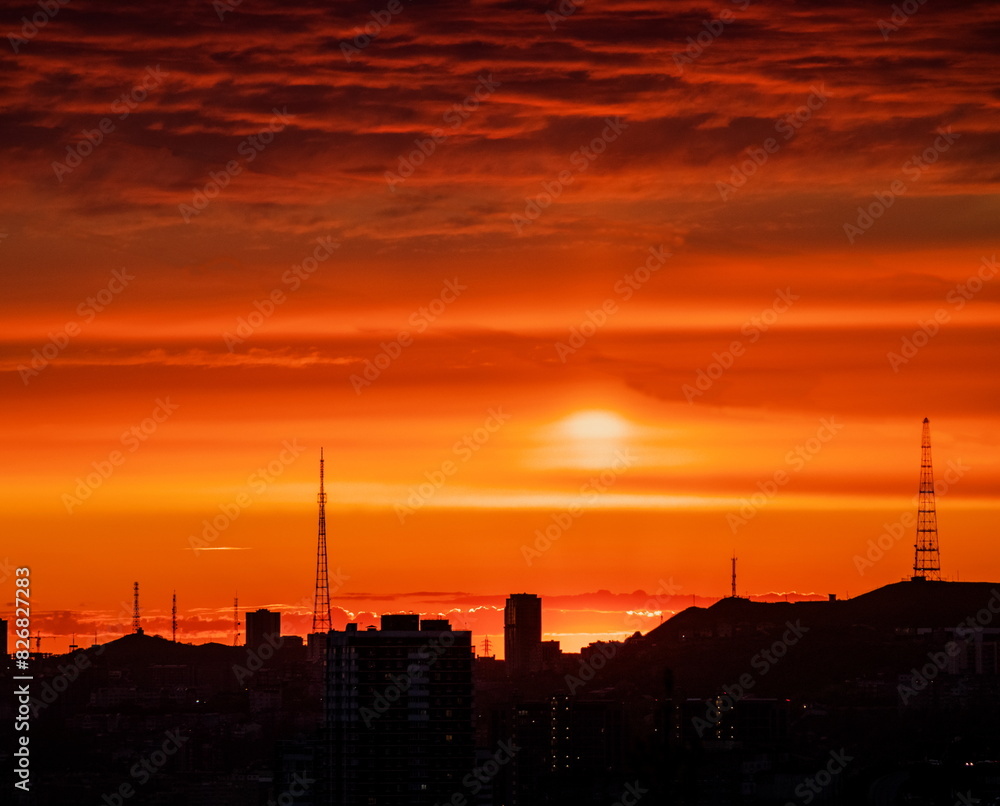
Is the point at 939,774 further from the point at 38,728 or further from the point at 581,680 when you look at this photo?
the point at 38,728

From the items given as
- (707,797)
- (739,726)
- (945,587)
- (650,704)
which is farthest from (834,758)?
(945,587)

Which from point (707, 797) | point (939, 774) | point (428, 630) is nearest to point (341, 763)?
point (428, 630)

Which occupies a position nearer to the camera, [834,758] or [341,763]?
[341,763]

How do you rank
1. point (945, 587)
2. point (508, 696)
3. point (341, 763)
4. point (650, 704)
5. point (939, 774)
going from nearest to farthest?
point (341, 763) < point (939, 774) < point (650, 704) < point (508, 696) < point (945, 587)

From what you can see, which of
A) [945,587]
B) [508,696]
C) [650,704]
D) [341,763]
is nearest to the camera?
[341,763]

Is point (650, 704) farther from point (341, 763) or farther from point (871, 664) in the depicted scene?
point (341, 763)

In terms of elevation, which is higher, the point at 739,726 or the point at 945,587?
the point at 945,587
